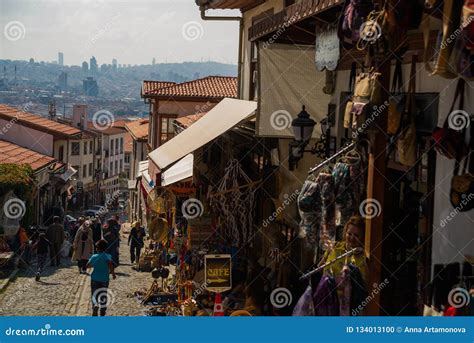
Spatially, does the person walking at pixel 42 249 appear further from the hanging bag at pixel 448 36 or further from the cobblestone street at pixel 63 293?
the hanging bag at pixel 448 36

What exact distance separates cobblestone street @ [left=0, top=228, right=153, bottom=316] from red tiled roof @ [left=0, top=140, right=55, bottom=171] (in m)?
11.1

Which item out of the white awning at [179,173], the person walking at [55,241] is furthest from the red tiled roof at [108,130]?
the white awning at [179,173]

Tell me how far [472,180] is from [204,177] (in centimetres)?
885

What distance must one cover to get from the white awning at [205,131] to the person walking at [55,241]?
6.38 metres

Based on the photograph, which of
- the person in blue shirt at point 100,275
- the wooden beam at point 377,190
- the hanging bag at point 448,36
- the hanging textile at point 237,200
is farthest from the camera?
the hanging textile at point 237,200

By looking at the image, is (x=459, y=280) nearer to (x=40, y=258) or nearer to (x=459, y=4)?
(x=459, y=4)

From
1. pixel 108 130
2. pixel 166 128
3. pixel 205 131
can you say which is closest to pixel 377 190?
pixel 205 131

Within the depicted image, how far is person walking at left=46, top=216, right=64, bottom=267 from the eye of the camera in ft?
67.0

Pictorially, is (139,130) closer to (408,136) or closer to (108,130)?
(108,130)

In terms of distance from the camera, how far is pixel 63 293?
16.2 metres

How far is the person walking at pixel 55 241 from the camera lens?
803 inches

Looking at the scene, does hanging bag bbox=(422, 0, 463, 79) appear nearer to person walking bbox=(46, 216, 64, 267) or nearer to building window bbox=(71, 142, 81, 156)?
person walking bbox=(46, 216, 64, 267)

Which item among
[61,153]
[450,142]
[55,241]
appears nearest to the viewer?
[450,142]

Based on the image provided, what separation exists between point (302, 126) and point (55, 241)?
1141cm
